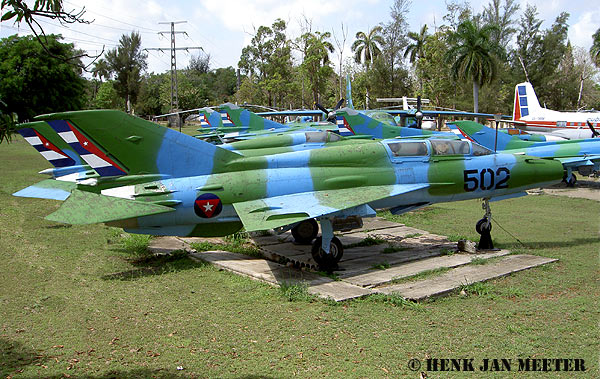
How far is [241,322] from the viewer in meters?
7.52

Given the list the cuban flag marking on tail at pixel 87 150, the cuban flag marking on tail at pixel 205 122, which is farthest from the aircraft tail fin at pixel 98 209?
the cuban flag marking on tail at pixel 205 122

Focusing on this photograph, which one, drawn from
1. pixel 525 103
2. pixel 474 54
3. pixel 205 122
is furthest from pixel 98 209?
pixel 474 54

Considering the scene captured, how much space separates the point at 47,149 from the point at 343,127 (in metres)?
13.5

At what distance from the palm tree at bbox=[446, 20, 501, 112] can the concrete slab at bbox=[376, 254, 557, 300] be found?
35.9m

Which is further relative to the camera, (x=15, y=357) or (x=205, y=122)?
(x=205, y=122)

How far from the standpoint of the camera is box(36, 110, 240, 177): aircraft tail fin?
10227 mm

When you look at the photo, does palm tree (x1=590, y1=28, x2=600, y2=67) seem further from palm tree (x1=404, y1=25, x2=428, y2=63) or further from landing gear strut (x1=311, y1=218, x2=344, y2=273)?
landing gear strut (x1=311, y1=218, x2=344, y2=273)

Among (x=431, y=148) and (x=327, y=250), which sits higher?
(x=431, y=148)

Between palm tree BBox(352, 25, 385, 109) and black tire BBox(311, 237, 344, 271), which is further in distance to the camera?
palm tree BBox(352, 25, 385, 109)

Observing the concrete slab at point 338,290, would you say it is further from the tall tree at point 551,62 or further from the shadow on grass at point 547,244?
the tall tree at point 551,62

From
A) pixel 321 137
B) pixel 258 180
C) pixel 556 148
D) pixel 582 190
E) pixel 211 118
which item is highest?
pixel 211 118

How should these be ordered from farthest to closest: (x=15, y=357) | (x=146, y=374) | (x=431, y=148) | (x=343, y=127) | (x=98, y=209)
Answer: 1. (x=343, y=127)
2. (x=431, y=148)
3. (x=98, y=209)
4. (x=15, y=357)
5. (x=146, y=374)

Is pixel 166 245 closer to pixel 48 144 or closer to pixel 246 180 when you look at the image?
pixel 246 180

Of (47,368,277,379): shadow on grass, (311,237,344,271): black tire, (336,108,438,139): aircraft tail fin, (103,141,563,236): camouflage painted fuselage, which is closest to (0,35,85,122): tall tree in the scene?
(336,108,438,139): aircraft tail fin
